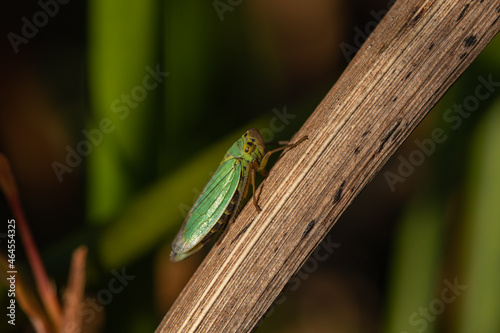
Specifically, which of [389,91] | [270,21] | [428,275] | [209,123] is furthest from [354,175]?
[270,21]

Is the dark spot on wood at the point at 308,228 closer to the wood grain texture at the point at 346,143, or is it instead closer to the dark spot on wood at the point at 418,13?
the wood grain texture at the point at 346,143

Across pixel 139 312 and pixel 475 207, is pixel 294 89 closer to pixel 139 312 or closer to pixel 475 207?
pixel 475 207

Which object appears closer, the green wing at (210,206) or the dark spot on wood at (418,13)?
the dark spot on wood at (418,13)

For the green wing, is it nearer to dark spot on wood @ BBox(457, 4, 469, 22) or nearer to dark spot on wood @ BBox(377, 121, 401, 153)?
dark spot on wood @ BBox(377, 121, 401, 153)

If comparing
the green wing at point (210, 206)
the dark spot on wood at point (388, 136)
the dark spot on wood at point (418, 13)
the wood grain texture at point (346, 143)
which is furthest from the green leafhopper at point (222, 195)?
the dark spot on wood at point (418, 13)

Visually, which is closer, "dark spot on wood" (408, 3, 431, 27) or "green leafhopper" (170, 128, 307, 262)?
→ "dark spot on wood" (408, 3, 431, 27)

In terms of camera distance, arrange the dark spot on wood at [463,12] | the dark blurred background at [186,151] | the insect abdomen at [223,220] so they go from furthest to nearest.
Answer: the insect abdomen at [223,220], the dark blurred background at [186,151], the dark spot on wood at [463,12]

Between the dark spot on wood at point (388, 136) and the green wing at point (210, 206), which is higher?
the dark spot on wood at point (388, 136)

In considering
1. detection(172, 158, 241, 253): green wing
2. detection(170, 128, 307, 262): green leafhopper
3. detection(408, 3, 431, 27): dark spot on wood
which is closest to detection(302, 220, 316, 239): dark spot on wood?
detection(408, 3, 431, 27): dark spot on wood
